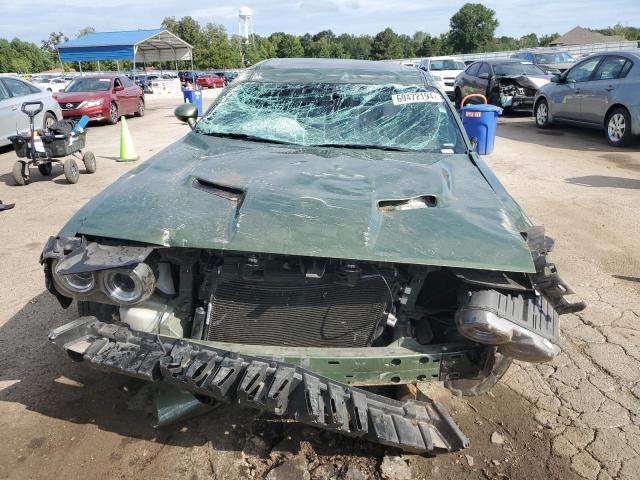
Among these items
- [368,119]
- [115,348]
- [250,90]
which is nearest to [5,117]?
A: [250,90]

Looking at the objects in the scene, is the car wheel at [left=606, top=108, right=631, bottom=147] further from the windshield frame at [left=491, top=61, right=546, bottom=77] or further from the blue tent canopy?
the blue tent canopy

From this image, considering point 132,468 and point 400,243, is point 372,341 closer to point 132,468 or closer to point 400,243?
point 400,243

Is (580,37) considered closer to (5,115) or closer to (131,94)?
(131,94)

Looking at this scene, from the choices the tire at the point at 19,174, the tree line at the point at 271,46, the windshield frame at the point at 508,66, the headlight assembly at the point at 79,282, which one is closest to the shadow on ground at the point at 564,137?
the windshield frame at the point at 508,66

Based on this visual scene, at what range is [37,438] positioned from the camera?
2.73 metres

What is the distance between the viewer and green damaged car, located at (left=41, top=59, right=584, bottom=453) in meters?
2.25

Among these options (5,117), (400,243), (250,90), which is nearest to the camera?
(400,243)

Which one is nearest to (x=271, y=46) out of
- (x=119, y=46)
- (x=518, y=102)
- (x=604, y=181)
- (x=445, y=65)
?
(x=119, y=46)

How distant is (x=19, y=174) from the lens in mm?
8164

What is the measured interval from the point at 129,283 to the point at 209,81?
130 ft

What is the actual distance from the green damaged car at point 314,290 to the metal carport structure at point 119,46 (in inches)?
1025

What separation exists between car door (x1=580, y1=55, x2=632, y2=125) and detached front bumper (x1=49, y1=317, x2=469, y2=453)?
10.0 meters

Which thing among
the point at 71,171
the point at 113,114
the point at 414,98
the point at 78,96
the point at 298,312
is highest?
the point at 414,98

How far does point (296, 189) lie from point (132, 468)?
61.0 inches
